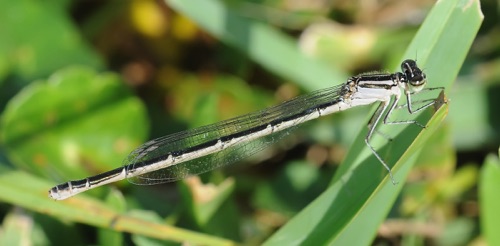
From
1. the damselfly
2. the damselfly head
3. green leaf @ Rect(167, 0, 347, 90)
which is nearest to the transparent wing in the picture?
the damselfly

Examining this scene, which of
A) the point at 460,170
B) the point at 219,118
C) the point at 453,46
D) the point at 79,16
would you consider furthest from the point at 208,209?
the point at 79,16

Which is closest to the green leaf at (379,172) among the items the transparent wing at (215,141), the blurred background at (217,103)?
the blurred background at (217,103)

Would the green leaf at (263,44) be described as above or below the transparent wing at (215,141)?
above

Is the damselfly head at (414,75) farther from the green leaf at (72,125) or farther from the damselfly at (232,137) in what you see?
the green leaf at (72,125)

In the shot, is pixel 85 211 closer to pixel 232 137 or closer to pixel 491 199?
pixel 232 137

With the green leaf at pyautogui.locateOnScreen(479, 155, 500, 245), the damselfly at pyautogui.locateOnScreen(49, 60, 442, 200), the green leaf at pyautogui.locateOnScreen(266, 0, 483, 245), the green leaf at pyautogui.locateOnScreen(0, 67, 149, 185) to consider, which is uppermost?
the green leaf at pyautogui.locateOnScreen(0, 67, 149, 185)

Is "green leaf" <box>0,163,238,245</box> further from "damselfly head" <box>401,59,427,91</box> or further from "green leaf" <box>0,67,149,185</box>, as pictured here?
"damselfly head" <box>401,59,427,91</box>

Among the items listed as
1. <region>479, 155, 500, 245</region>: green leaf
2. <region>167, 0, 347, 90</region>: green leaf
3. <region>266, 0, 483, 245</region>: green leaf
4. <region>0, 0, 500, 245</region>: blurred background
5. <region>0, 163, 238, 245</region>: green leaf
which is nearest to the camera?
<region>266, 0, 483, 245</region>: green leaf
